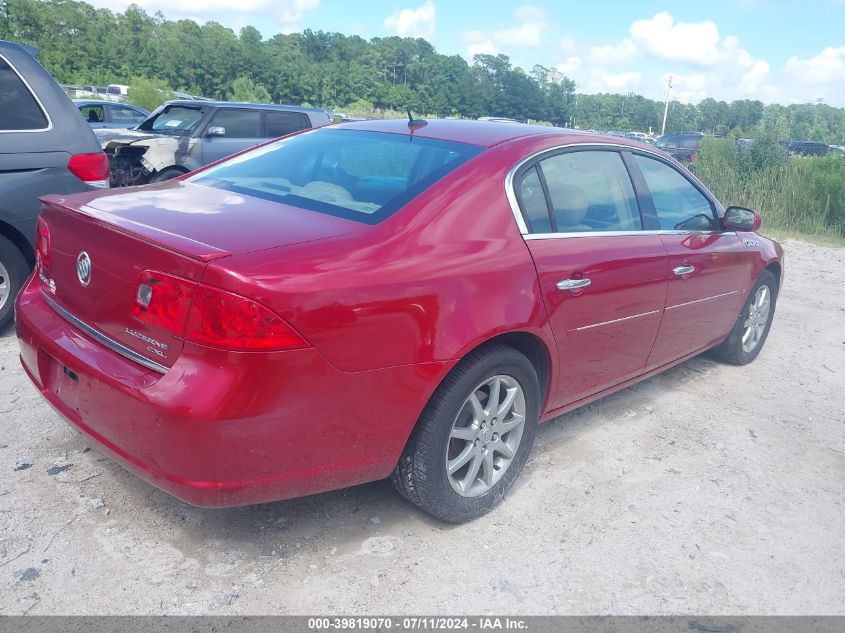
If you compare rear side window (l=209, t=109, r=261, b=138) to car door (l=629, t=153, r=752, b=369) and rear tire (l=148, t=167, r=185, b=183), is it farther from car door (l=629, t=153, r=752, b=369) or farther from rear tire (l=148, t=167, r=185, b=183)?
car door (l=629, t=153, r=752, b=369)

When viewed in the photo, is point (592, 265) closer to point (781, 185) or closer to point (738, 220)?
point (738, 220)

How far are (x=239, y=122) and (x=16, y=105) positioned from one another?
6.14m

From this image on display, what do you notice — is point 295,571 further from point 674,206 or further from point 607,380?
point 674,206

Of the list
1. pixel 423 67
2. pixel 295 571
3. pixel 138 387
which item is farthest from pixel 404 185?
pixel 423 67

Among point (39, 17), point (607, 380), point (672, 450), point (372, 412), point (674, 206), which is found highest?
point (39, 17)

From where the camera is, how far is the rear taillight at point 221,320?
2.21 metres

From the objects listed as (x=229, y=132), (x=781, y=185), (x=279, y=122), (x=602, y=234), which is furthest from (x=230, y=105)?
(x=781, y=185)

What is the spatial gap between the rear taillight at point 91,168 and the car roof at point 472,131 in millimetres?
2053

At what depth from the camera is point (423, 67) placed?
8694 cm

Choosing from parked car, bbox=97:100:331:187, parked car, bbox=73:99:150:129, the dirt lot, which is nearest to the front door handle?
the dirt lot

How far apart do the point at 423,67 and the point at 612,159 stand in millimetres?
87993

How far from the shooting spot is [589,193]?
11.8ft

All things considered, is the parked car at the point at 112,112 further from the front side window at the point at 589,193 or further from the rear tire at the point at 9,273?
the front side window at the point at 589,193

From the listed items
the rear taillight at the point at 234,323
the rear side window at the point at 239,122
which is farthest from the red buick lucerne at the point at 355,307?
the rear side window at the point at 239,122
